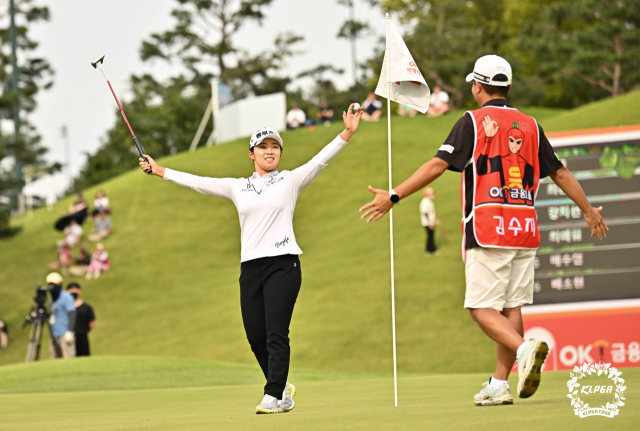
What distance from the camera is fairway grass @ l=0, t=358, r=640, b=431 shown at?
4535 millimetres

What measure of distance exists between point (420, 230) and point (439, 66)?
29924 millimetres

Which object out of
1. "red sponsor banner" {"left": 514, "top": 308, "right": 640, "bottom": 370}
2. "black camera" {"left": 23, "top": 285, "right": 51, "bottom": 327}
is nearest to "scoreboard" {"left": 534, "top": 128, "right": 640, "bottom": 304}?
"red sponsor banner" {"left": 514, "top": 308, "right": 640, "bottom": 370}

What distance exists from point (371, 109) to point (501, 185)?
129ft

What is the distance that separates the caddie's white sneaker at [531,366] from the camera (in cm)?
484

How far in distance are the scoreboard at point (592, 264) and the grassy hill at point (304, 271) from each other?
651cm

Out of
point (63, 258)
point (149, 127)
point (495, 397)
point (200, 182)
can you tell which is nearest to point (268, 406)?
point (495, 397)

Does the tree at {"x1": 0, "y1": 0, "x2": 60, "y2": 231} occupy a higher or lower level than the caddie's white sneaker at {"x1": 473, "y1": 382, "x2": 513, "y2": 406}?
higher

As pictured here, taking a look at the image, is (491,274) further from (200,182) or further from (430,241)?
(430,241)

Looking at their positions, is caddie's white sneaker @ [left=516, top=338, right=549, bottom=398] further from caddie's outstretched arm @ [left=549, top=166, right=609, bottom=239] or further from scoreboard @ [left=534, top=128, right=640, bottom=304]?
scoreboard @ [left=534, top=128, right=640, bottom=304]

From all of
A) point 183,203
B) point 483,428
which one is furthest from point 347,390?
point 183,203

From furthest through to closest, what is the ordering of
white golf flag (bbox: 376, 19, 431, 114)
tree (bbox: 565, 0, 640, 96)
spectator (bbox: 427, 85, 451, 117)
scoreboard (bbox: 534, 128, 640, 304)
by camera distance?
tree (bbox: 565, 0, 640, 96), spectator (bbox: 427, 85, 451, 117), scoreboard (bbox: 534, 128, 640, 304), white golf flag (bbox: 376, 19, 431, 114)

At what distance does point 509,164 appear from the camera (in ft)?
18.0

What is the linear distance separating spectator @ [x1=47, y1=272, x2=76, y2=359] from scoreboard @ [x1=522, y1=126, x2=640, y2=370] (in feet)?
28.1

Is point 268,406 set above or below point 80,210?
below
